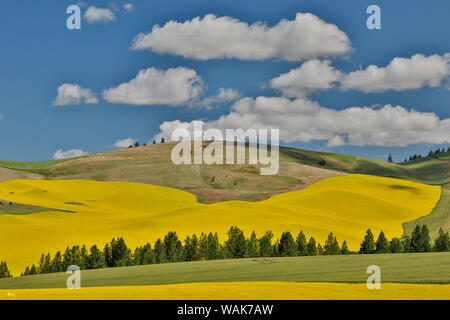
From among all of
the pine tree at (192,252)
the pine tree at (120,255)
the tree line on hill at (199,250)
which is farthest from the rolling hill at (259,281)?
the pine tree at (192,252)

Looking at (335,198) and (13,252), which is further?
(335,198)

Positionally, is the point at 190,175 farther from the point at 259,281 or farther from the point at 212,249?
the point at 259,281

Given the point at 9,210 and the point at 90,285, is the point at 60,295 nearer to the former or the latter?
the point at 90,285

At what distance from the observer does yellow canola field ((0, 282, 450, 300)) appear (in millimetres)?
25422

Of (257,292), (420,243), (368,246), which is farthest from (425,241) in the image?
(257,292)

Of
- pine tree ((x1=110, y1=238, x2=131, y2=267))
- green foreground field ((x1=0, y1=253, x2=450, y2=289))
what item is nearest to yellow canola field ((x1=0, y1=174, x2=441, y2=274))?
pine tree ((x1=110, y1=238, x2=131, y2=267))

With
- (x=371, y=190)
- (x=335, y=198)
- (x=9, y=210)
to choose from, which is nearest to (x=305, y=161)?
(x=371, y=190)

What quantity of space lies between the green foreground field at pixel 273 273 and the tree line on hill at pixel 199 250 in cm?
964

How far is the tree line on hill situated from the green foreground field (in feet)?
31.6

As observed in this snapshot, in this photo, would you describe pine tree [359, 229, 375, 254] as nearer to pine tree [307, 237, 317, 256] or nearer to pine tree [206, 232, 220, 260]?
pine tree [307, 237, 317, 256]
